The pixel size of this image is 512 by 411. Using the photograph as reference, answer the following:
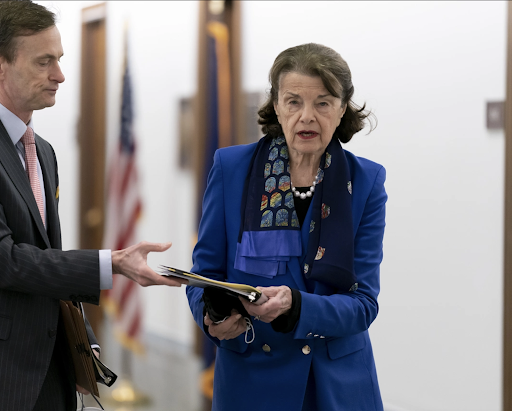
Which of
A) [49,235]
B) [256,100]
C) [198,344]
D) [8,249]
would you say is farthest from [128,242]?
[8,249]

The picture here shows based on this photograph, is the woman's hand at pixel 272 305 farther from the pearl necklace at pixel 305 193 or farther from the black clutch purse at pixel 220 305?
the pearl necklace at pixel 305 193

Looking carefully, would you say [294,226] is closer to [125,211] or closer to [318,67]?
[318,67]

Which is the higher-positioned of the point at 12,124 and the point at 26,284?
the point at 12,124

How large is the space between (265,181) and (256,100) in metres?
1.77

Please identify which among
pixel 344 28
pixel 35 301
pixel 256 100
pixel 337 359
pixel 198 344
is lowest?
pixel 198 344

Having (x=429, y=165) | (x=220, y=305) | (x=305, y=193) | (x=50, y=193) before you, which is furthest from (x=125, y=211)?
(x=220, y=305)

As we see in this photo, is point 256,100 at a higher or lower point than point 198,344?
higher

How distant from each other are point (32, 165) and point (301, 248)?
83cm

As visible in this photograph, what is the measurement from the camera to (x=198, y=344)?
375 cm

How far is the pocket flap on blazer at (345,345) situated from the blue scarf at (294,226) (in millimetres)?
152

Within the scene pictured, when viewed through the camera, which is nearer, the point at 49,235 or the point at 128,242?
the point at 49,235

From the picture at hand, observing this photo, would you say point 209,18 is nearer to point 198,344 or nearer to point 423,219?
point 423,219

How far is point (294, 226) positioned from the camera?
176cm

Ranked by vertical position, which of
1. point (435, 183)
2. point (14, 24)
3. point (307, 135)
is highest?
point (14, 24)
